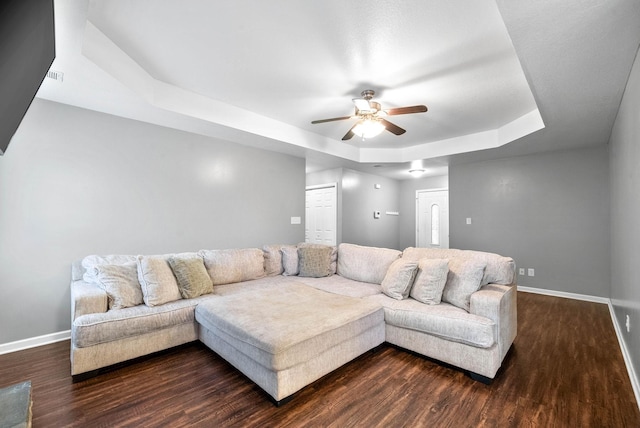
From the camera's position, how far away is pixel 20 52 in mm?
996

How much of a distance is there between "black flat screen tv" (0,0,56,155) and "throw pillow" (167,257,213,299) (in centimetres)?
191

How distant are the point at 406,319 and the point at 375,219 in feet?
16.0

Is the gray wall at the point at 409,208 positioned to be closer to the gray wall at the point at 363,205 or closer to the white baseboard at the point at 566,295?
the gray wall at the point at 363,205

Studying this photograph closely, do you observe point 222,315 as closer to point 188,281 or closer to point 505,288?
point 188,281

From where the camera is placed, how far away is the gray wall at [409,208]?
7.85 m

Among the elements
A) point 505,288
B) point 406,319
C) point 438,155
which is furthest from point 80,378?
point 438,155

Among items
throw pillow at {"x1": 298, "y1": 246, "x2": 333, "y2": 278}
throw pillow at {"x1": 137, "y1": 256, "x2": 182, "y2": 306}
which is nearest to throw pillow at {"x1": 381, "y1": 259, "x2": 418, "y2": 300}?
throw pillow at {"x1": 298, "y1": 246, "x2": 333, "y2": 278}

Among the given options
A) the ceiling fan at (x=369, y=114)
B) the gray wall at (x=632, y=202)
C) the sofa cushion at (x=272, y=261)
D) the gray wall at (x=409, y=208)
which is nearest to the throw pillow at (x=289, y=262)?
the sofa cushion at (x=272, y=261)

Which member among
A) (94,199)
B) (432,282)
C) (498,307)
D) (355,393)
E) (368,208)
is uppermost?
(368,208)

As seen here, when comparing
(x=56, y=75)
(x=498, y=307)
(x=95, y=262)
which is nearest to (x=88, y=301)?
(x=95, y=262)

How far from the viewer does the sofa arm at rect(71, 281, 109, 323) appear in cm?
227

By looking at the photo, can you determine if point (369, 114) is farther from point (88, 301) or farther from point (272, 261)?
point (88, 301)

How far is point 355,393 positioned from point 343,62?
2.64 m

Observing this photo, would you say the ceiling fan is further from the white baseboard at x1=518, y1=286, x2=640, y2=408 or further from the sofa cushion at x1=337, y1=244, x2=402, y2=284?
the white baseboard at x1=518, y1=286, x2=640, y2=408
